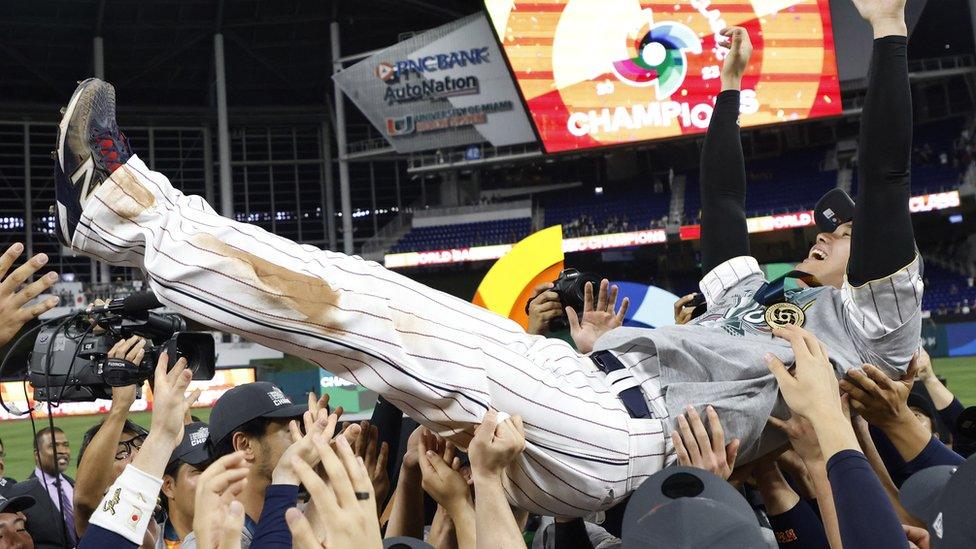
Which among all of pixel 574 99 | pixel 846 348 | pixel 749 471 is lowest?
pixel 749 471

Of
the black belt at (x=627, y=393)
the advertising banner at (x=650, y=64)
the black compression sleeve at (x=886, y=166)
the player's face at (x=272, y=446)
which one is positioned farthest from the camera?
the advertising banner at (x=650, y=64)

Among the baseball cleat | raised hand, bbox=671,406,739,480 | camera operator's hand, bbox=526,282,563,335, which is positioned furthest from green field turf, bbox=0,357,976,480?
raised hand, bbox=671,406,739,480

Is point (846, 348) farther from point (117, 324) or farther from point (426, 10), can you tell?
point (426, 10)

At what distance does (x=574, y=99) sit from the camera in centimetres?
1933

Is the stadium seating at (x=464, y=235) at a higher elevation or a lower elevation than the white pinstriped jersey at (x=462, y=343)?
higher

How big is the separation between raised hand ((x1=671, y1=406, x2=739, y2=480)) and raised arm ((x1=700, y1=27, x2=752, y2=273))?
3.29ft

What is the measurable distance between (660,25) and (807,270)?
1701cm

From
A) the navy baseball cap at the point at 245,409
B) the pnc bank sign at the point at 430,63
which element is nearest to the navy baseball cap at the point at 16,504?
the navy baseball cap at the point at 245,409

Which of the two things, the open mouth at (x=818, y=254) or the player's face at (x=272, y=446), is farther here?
the open mouth at (x=818, y=254)

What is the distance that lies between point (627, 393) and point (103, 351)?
62.6 inches

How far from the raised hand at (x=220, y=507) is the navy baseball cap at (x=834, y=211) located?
206 centimetres

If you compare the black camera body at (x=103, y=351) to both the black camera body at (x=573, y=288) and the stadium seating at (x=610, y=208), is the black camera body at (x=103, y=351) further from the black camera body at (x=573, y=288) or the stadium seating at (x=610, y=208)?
the stadium seating at (x=610, y=208)

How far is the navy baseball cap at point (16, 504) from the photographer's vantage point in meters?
2.75

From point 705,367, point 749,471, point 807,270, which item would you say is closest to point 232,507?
point 705,367
